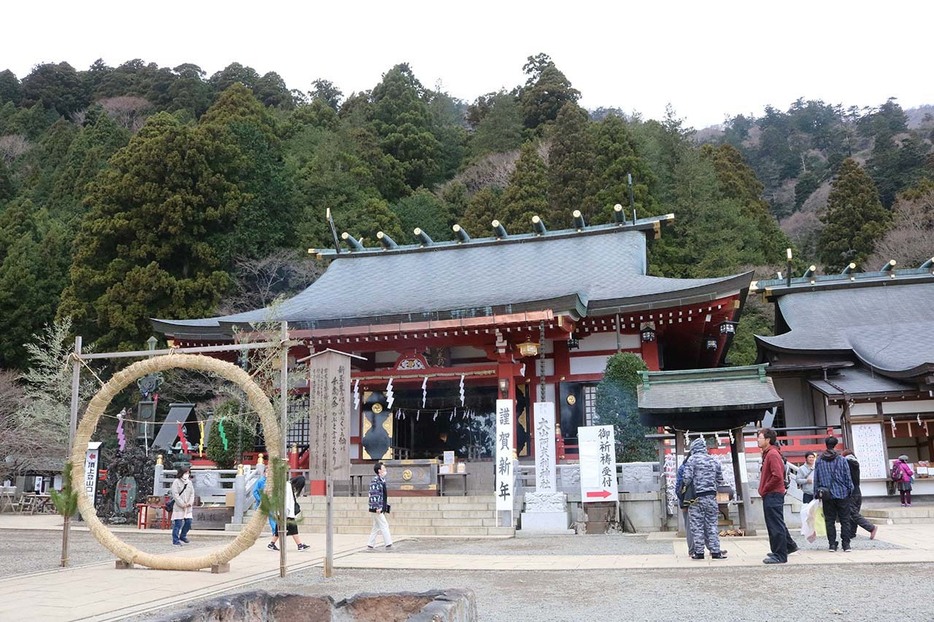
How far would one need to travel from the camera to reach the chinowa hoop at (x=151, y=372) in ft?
27.3

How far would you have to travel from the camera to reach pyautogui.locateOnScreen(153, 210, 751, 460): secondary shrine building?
16.1m

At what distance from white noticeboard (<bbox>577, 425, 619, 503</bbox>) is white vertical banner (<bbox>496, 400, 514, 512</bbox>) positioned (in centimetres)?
134

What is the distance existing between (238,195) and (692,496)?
26799mm

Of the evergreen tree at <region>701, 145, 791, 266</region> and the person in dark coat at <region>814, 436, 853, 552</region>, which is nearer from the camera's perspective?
the person in dark coat at <region>814, 436, 853, 552</region>

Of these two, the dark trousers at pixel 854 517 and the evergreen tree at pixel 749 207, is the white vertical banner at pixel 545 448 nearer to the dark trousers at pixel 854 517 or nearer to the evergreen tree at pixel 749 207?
the dark trousers at pixel 854 517

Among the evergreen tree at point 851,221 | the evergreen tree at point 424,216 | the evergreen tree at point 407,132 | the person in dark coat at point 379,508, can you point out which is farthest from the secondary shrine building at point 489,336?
the evergreen tree at point 407,132

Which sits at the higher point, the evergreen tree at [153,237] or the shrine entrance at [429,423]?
the evergreen tree at [153,237]

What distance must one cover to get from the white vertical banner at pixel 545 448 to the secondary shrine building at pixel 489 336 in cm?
218

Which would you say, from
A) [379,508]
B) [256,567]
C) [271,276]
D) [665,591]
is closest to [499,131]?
[271,276]

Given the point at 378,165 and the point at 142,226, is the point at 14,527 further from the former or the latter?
the point at 378,165

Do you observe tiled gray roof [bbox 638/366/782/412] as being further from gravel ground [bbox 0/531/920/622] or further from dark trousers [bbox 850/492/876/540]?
gravel ground [bbox 0/531/920/622]

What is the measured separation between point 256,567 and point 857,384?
1422 cm

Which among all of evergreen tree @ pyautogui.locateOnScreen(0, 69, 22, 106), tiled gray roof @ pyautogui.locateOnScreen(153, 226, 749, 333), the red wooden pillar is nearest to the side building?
the red wooden pillar

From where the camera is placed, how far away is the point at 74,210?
37.3 m
